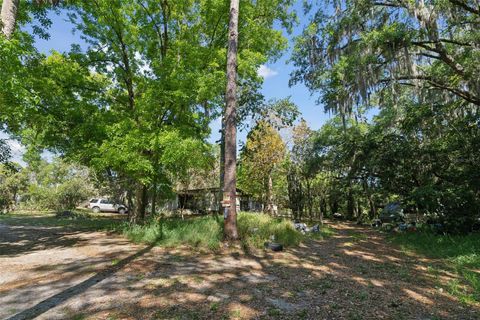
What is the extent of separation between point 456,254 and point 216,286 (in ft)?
22.1

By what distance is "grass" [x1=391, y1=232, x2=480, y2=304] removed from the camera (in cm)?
466

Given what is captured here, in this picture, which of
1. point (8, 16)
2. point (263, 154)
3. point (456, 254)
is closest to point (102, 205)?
point (263, 154)

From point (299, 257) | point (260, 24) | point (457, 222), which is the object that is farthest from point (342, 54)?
point (299, 257)

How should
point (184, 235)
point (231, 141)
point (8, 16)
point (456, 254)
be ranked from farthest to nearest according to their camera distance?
point (184, 235), point (231, 141), point (456, 254), point (8, 16)

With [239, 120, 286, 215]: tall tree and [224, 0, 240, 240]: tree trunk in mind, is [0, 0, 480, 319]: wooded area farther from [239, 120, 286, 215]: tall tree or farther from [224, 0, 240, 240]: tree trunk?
[239, 120, 286, 215]: tall tree

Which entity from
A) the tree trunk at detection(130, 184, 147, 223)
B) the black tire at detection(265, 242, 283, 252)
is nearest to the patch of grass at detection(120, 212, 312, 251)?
the black tire at detection(265, 242, 283, 252)

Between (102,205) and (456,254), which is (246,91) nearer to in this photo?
(456,254)

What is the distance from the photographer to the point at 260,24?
1296cm

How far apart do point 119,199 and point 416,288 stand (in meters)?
27.9

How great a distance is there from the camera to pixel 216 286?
185 inches

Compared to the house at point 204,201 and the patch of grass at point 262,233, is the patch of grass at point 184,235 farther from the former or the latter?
the house at point 204,201

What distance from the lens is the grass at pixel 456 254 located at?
4.66 meters

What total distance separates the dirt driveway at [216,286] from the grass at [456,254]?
33cm

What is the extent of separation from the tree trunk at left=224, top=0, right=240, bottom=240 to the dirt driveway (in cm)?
104
